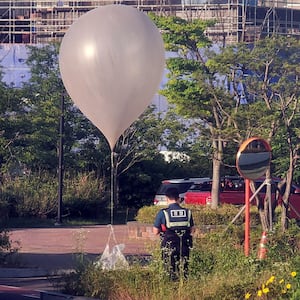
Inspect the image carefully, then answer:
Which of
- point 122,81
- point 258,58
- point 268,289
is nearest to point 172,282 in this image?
point 268,289

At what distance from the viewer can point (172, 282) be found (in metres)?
10.6

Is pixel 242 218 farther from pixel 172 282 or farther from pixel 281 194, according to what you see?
pixel 172 282

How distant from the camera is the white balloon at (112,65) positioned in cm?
1229

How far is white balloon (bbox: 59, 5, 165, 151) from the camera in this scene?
40.3 ft

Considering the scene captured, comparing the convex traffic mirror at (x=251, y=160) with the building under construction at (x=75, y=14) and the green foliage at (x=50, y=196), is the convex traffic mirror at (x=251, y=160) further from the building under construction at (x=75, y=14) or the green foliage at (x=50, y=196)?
the building under construction at (x=75, y=14)

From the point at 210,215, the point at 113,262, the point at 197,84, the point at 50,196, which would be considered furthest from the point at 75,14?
the point at 113,262

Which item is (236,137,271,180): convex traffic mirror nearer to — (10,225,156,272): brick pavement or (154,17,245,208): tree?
(10,225,156,272): brick pavement

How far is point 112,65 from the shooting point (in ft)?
40.3

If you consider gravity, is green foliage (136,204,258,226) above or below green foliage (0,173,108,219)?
below

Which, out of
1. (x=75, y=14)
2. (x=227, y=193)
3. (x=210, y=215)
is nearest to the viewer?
(x=210, y=215)

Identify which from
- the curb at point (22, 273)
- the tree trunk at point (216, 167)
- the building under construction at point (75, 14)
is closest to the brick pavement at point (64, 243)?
the curb at point (22, 273)

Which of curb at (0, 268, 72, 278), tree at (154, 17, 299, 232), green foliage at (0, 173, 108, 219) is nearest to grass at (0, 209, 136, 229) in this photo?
green foliage at (0, 173, 108, 219)

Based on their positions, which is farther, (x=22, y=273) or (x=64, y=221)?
(x=64, y=221)

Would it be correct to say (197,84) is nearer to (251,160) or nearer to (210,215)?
(210,215)
